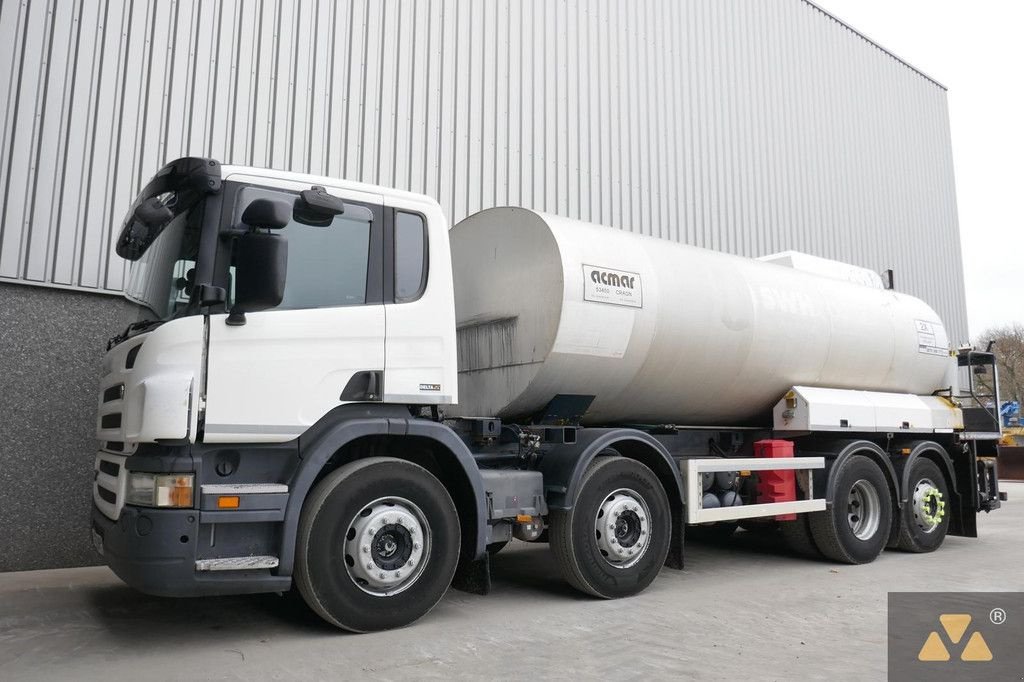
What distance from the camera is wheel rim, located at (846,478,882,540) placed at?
28.3ft

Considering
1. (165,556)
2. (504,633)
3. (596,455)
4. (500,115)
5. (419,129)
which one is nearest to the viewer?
(165,556)

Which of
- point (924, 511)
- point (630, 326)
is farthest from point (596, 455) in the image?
point (924, 511)

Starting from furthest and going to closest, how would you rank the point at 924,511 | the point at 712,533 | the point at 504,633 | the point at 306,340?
the point at 712,533 → the point at 924,511 → the point at 504,633 → the point at 306,340

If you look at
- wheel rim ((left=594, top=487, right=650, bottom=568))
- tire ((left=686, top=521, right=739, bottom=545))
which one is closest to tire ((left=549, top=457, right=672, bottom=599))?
wheel rim ((left=594, top=487, right=650, bottom=568))

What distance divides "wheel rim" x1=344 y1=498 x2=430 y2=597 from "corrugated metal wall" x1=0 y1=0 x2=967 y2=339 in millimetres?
4728

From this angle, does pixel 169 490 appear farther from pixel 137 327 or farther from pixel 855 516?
pixel 855 516

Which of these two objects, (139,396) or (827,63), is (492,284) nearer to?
(139,396)

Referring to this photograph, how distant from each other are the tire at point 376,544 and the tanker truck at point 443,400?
0.05 feet

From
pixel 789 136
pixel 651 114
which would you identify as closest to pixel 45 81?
pixel 651 114

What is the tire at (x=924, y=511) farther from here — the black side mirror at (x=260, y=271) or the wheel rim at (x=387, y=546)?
the black side mirror at (x=260, y=271)

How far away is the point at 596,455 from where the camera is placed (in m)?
6.23

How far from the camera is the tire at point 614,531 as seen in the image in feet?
19.8

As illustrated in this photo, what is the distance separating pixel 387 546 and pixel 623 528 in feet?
7.22

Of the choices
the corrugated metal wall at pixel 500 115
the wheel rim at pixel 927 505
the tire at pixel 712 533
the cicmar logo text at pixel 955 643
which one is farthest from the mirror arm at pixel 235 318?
the wheel rim at pixel 927 505
